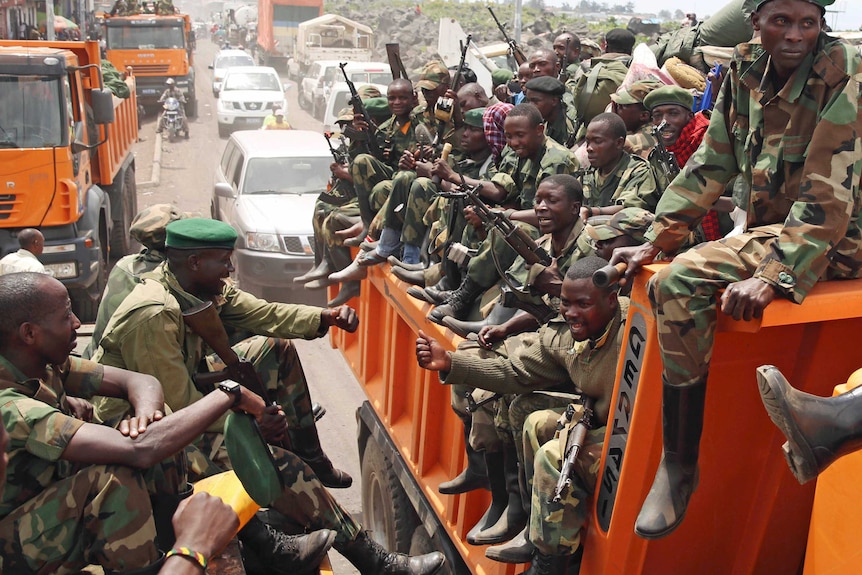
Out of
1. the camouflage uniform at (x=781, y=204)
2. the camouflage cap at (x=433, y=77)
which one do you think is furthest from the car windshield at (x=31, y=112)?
the camouflage uniform at (x=781, y=204)

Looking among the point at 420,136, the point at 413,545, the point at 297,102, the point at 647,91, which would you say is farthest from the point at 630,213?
the point at 297,102

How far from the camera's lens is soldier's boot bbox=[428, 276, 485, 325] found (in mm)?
4652

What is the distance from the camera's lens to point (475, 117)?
5.79 m

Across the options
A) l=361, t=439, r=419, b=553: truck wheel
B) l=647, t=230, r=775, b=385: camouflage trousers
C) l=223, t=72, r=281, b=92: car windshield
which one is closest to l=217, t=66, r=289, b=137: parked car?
l=223, t=72, r=281, b=92: car windshield

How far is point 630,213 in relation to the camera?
11.8ft

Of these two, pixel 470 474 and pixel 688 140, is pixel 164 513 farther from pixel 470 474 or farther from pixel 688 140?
pixel 688 140

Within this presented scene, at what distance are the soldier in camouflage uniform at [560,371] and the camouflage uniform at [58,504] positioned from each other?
1307 mm

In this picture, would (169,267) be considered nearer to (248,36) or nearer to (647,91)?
(647,91)

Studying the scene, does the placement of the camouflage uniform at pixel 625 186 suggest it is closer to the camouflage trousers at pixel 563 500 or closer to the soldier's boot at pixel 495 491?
the soldier's boot at pixel 495 491

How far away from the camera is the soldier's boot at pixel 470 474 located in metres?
3.92

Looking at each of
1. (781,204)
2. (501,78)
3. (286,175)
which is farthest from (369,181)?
(286,175)

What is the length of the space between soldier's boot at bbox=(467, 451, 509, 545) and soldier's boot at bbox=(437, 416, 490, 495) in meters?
0.08

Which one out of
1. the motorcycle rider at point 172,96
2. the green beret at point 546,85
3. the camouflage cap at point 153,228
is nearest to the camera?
the camouflage cap at point 153,228

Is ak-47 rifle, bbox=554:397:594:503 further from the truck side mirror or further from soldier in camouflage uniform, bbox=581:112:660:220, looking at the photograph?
the truck side mirror
